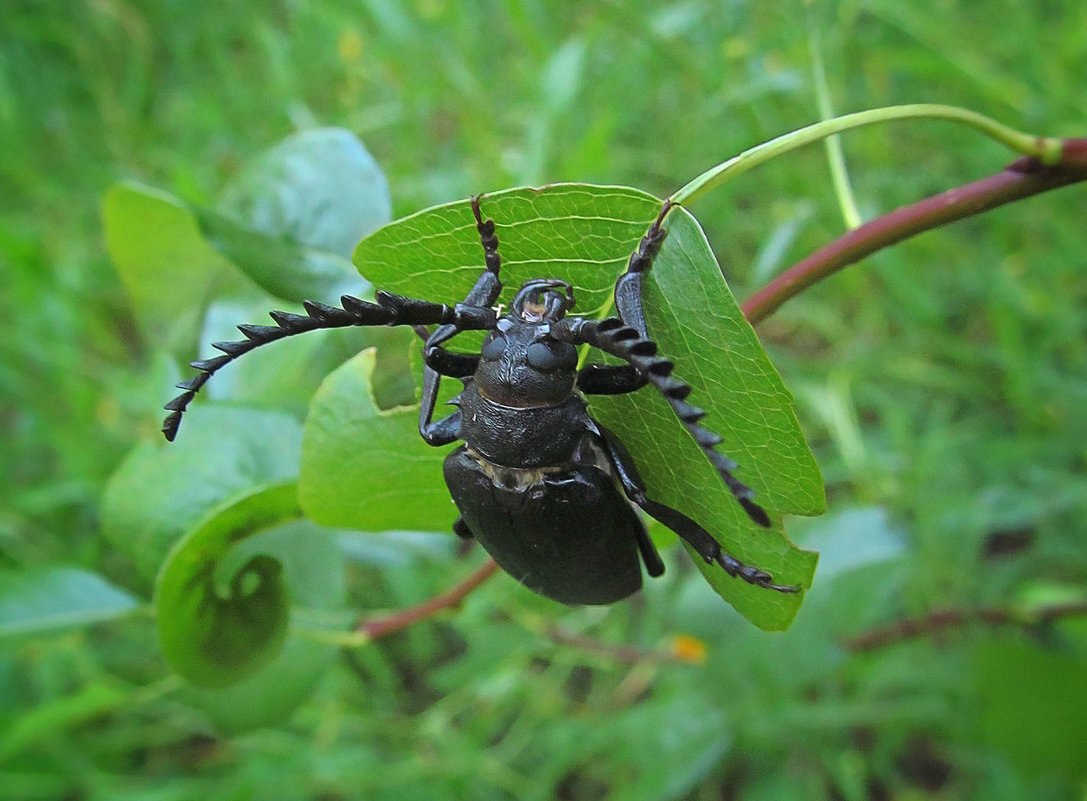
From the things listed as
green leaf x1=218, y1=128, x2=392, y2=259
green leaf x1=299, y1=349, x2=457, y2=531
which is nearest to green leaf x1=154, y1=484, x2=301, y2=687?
green leaf x1=299, y1=349, x2=457, y2=531

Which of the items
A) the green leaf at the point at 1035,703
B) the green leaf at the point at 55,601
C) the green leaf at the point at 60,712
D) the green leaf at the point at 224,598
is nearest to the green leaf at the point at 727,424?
the green leaf at the point at 224,598

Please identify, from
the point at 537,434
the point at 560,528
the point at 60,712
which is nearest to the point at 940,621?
the point at 560,528

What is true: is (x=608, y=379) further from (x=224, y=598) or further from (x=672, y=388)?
(x=224, y=598)

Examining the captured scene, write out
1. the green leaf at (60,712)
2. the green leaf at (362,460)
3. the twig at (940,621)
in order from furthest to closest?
the green leaf at (60,712)
the twig at (940,621)
the green leaf at (362,460)

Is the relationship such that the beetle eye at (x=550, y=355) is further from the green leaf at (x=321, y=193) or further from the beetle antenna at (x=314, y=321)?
the green leaf at (x=321, y=193)

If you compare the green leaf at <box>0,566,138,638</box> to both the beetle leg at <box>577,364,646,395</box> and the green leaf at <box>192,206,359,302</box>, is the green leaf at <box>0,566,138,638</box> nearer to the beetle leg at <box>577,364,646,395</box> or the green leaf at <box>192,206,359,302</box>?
the green leaf at <box>192,206,359,302</box>

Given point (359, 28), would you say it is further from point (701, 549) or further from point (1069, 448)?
point (701, 549)
